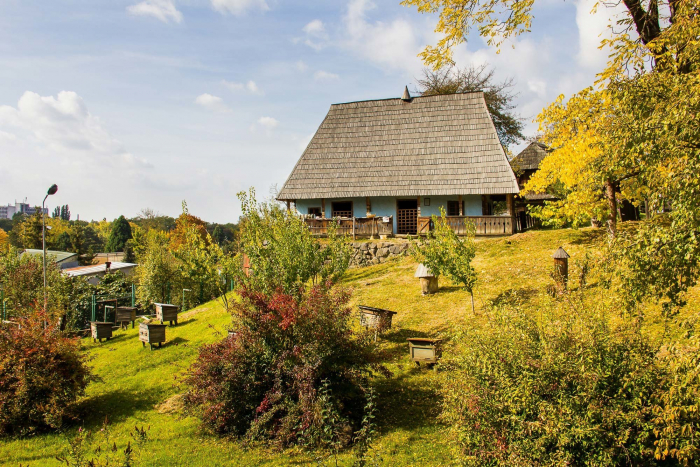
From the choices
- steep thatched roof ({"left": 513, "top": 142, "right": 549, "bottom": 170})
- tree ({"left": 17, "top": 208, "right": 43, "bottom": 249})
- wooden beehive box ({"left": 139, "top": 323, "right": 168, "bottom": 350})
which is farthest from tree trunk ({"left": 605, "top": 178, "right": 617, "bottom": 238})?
tree ({"left": 17, "top": 208, "right": 43, "bottom": 249})

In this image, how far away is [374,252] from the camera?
78.5ft

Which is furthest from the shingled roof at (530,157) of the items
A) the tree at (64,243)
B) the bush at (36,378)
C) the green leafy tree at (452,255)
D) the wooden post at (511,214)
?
the tree at (64,243)

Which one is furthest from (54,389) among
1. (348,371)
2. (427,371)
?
(427,371)

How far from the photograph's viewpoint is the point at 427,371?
1086 centimetres

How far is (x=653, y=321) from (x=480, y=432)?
7.35m

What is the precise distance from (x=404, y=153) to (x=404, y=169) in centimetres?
128

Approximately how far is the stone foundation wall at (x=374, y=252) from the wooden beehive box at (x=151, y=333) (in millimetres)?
10999

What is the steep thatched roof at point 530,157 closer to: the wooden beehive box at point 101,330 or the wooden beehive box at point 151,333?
the wooden beehive box at point 151,333

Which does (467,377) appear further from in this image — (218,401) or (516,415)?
(218,401)

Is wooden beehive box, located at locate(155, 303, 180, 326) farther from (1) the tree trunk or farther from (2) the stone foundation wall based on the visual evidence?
(1) the tree trunk

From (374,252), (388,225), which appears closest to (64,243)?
(388,225)

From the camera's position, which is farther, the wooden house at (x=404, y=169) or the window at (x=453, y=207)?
the window at (x=453, y=207)

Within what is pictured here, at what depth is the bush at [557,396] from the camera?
560cm

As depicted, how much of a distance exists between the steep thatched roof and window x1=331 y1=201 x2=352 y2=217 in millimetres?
11945
